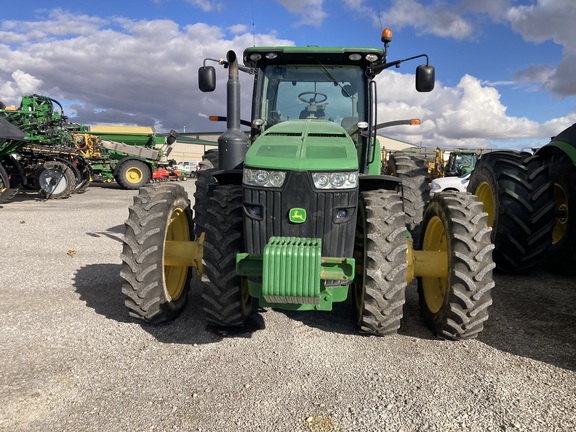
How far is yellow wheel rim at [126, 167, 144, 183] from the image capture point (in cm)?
1840

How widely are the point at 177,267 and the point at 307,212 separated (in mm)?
1751

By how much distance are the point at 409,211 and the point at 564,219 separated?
7.89 feet

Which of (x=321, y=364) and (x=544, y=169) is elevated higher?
(x=544, y=169)

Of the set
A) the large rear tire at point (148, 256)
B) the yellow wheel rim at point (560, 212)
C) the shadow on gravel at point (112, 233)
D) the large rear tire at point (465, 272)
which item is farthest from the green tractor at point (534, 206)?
the shadow on gravel at point (112, 233)

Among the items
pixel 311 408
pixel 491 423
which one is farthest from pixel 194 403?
pixel 491 423

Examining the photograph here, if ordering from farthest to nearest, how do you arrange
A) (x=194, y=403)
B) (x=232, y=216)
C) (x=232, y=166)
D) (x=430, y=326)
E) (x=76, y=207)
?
(x=76, y=207) → (x=232, y=166) → (x=430, y=326) → (x=232, y=216) → (x=194, y=403)

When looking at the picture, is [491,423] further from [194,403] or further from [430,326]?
[194,403]

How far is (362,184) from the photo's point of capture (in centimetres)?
378

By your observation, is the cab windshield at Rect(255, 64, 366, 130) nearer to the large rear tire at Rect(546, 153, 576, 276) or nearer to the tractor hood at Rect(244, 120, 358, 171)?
the tractor hood at Rect(244, 120, 358, 171)

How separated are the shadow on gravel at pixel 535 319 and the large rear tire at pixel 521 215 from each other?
1.10 ft

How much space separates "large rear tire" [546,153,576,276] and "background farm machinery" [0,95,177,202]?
12.0 metres

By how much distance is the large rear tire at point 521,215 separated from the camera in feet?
16.5

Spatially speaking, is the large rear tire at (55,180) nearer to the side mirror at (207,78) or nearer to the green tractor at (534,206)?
the side mirror at (207,78)

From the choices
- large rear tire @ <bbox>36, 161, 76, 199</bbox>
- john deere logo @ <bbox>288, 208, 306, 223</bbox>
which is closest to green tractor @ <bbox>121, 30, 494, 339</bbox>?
john deere logo @ <bbox>288, 208, 306, 223</bbox>
